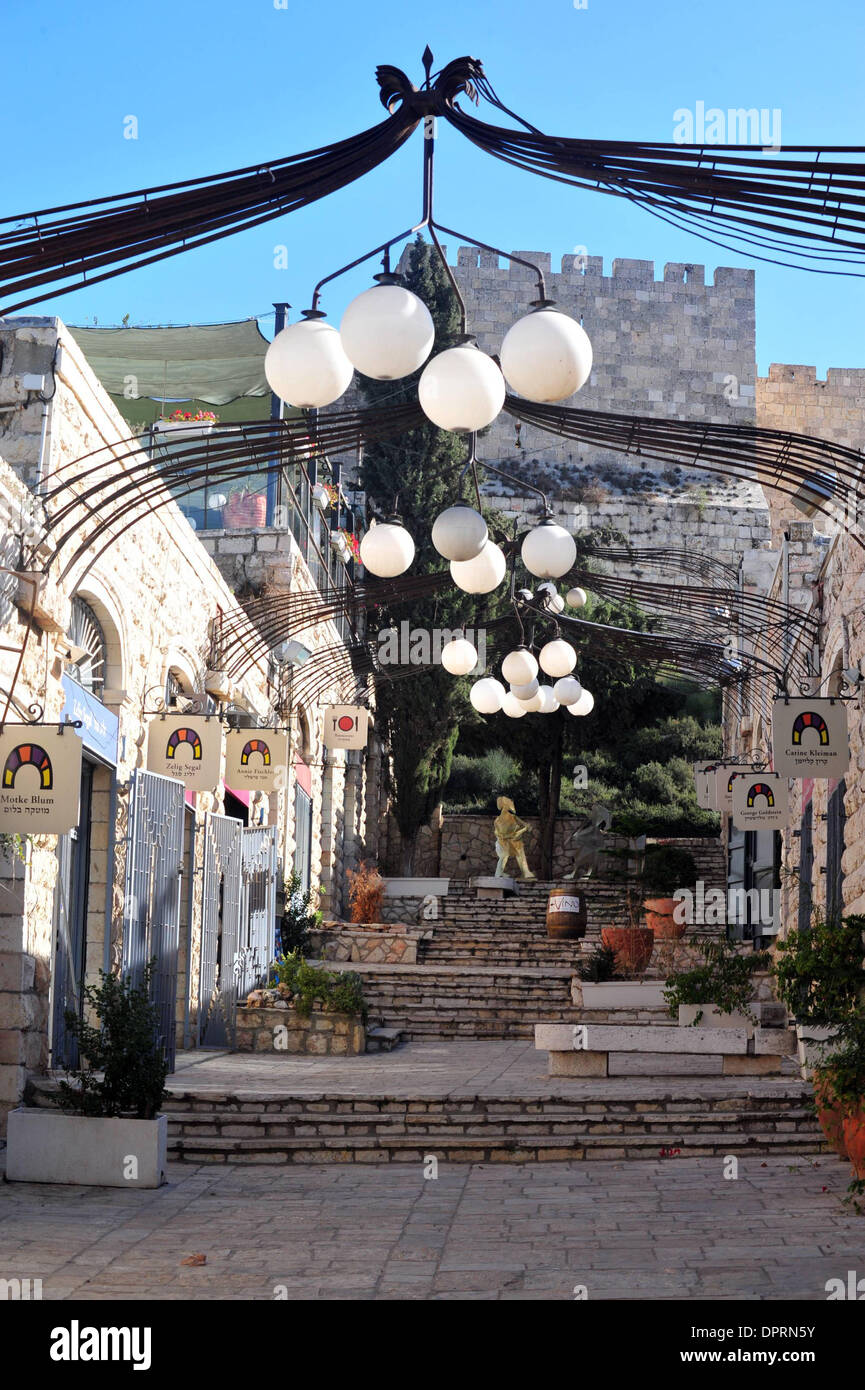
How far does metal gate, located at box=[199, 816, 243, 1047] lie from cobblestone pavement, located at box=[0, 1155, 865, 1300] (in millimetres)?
5324

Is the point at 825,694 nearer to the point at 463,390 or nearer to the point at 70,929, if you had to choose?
the point at 70,929

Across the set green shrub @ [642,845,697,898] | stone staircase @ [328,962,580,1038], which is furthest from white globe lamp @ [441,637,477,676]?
green shrub @ [642,845,697,898]

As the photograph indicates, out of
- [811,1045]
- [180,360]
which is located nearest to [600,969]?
[811,1045]

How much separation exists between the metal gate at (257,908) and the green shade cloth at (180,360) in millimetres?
8042

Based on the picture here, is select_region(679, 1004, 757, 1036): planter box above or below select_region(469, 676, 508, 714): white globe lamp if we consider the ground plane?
below

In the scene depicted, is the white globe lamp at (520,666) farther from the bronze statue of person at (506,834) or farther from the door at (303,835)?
the bronze statue of person at (506,834)

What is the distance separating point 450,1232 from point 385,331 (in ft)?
13.9

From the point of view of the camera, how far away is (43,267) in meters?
5.04

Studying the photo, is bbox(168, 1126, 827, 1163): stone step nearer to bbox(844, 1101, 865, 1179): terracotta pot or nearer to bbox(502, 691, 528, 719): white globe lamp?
bbox(844, 1101, 865, 1179): terracotta pot

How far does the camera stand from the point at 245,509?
18109mm

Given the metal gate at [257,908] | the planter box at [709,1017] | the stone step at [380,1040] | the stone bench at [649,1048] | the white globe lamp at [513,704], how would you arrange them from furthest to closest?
1. the metal gate at [257,908]
2. the stone step at [380,1040]
3. the planter box at [709,1017]
4. the stone bench at [649,1048]
5. the white globe lamp at [513,704]

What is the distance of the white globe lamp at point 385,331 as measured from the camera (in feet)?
14.9

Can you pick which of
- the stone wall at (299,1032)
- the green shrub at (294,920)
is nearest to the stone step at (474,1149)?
the stone wall at (299,1032)

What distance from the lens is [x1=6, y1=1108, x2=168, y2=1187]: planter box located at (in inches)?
307
